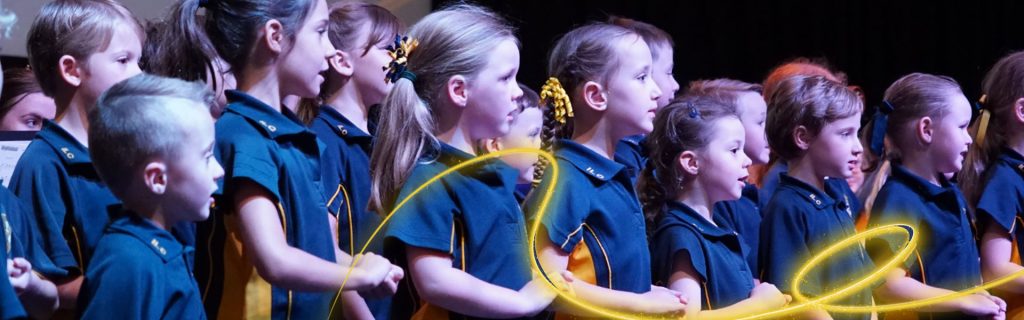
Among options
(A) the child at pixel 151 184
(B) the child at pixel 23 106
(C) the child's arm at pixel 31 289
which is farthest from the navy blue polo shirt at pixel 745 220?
(C) the child's arm at pixel 31 289

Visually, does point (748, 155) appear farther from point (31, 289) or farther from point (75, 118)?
point (31, 289)

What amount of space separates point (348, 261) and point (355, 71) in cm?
73

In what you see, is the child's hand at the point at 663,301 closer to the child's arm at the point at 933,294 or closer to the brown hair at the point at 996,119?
the child's arm at the point at 933,294

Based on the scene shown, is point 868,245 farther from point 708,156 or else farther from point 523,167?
point 523,167

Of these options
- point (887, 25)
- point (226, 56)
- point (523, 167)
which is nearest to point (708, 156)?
point (523, 167)

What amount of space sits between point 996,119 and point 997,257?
497mm

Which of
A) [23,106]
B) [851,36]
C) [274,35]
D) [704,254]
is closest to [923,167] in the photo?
[704,254]

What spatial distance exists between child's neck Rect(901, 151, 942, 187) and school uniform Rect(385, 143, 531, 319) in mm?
1640

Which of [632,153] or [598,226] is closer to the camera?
[598,226]

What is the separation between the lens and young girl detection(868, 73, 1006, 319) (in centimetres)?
390

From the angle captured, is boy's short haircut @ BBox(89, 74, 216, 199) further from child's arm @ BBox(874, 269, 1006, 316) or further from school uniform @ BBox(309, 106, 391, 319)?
child's arm @ BBox(874, 269, 1006, 316)

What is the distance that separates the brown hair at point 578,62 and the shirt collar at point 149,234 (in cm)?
117

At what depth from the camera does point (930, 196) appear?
13.2ft

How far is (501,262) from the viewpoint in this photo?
9.23ft
